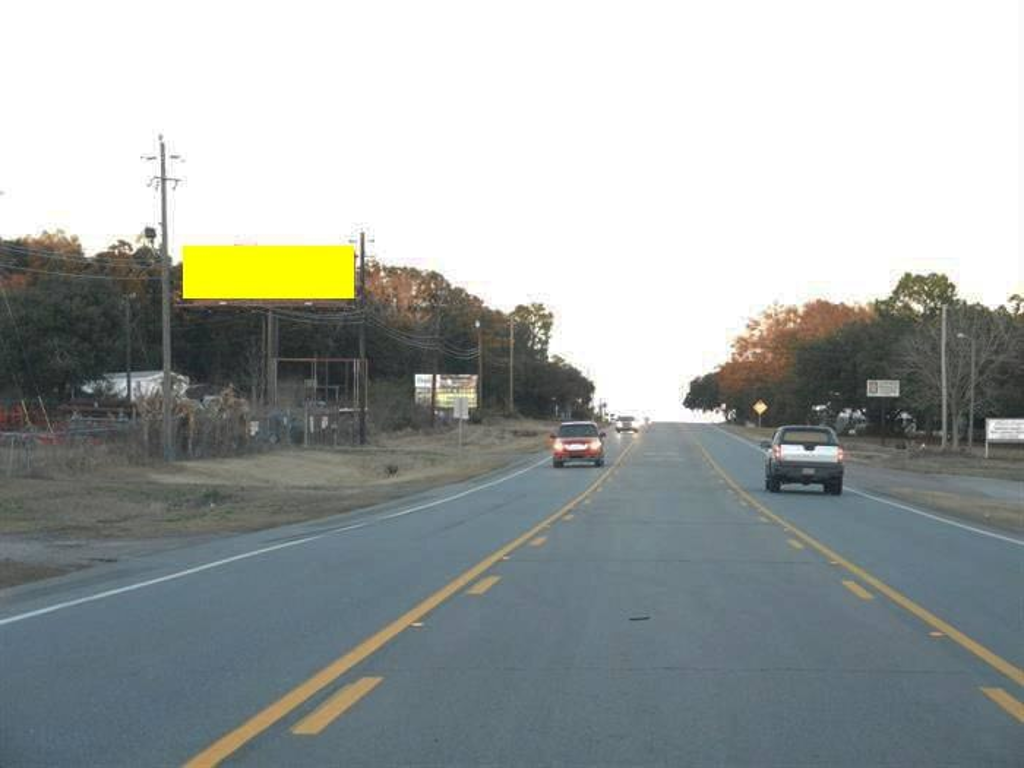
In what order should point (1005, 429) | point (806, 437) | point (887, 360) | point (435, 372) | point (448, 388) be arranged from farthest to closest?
point (448, 388)
point (435, 372)
point (887, 360)
point (1005, 429)
point (806, 437)

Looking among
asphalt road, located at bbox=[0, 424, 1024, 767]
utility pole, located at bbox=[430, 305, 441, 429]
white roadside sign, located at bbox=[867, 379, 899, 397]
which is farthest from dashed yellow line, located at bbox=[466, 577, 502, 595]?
utility pole, located at bbox=[430, 305, 441, 429]

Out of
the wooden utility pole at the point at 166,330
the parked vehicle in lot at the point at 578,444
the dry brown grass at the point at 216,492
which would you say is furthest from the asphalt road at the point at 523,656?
the parked vehicle in lot at the point at 578,444

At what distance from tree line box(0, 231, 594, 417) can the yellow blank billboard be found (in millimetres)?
4475

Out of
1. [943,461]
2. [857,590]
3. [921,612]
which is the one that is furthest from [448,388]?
[921,612]

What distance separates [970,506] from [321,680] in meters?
26.2

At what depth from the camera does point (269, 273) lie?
243 ft

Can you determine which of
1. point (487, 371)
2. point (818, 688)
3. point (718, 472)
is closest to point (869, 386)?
point (718, 472)

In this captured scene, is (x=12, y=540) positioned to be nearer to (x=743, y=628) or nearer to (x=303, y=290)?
(x=743, y=628)

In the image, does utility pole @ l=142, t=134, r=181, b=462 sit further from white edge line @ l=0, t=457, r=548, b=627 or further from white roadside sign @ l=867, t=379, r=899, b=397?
white roadside sign @ l=867, t=379, r=899, b=397

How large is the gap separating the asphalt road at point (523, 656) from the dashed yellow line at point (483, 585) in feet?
0.28

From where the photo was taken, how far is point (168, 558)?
18.9 metres

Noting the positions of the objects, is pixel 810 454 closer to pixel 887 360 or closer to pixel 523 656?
pixel 523 656

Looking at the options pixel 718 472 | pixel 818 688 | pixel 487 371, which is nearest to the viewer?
pixel 818 688

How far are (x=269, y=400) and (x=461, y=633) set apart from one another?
6006 centimetres
